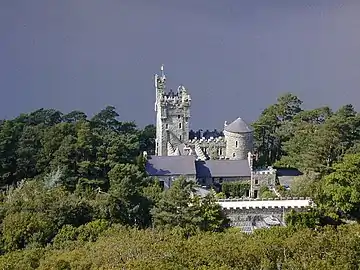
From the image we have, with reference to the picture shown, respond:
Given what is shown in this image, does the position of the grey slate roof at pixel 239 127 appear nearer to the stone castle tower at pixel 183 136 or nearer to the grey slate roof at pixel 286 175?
the stone castle tower at pixel 183 136

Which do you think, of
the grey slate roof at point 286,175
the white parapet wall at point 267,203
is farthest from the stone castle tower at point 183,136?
the white parapet wall at point 267,203

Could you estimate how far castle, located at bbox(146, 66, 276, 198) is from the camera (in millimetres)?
21875

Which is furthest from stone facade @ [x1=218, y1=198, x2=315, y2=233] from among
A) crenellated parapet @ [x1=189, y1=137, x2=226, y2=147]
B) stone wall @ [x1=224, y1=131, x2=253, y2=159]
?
crenellated parapet @ [x1=189, y1=137, x2=226, y2=147]

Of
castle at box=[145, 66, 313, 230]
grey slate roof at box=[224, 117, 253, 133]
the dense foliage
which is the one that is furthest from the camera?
grey slate roof at box=[224, 117, 253, 133]

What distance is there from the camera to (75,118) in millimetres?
25328

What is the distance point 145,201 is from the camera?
60.2 feet

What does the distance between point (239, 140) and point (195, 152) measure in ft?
5.72

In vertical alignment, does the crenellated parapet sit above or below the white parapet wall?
above

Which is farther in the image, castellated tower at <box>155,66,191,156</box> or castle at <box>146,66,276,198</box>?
castellated tower at <box>155,66,191,156</box>

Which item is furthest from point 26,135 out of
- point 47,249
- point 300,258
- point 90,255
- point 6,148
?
point 300,258

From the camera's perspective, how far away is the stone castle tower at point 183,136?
23.5 m

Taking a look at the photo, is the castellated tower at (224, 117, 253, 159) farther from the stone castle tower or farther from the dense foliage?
the dense foliage

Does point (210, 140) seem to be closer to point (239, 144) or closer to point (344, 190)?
point (239, 144)

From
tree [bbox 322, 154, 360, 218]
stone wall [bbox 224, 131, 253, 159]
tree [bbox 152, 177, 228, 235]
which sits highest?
stone wall [bbox 224, 131, 253, 159]
